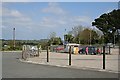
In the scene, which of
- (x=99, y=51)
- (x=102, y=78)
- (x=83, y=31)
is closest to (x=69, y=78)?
(x=102, y=78)

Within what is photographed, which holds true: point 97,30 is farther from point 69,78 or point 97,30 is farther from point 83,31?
point 69,78

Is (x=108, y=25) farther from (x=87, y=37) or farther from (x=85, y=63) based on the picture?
(x=85, y=63)

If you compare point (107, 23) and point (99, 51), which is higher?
point (107, 23)

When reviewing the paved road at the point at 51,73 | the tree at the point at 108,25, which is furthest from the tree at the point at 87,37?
the paved road at the point at 51,73

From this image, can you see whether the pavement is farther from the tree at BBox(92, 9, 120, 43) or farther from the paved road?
the tree at BBox(92, 9, 120, 43)

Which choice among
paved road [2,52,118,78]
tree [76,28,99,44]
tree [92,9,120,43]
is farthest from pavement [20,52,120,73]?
tree [76,28,99,44]

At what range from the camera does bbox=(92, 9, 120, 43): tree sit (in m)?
88.7

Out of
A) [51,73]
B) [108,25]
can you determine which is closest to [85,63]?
[51,73]

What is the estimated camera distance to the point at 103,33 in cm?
9844

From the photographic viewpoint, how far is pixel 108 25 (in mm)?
93750

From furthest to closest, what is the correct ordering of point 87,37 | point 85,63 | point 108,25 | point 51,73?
point 87,37 → point 108,25 → point 85,63 → point 51,73

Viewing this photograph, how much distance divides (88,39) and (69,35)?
677 centimetres

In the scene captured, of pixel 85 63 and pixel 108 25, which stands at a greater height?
pixel 108 25

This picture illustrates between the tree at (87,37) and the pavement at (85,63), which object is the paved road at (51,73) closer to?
the pavement at (85,63)
